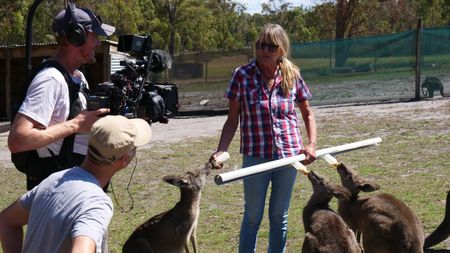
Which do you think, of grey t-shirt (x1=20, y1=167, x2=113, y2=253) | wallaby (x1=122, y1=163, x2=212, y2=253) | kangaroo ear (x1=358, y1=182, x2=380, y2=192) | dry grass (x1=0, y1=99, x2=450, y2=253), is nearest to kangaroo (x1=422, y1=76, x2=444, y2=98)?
dry grass (x1=0, y1=99, x2=450, y2=253)

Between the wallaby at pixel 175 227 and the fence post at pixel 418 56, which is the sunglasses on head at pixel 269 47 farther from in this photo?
the fence post at pixel 418 56

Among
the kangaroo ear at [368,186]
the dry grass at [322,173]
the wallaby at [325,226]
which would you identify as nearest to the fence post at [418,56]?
the dry grass at [322,173]

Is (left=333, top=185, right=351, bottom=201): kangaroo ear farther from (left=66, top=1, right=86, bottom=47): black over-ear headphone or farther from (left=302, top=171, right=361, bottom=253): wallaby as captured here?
(left=66, top=1, right=86, bottom=47): black over-ear headphone

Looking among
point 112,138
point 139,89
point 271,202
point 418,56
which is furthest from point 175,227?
point 418,56

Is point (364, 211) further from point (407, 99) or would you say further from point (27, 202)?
point (407, 99)

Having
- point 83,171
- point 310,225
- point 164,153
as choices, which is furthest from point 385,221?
point 164,153

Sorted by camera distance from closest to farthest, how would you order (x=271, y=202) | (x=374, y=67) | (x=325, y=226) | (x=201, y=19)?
(x=325, y=226) → (x=271, y=202) → (x=374, y=67) → (x=201, y=19)

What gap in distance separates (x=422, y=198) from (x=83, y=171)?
5.46m

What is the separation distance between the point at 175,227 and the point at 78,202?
9.40 ft

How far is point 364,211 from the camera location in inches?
229

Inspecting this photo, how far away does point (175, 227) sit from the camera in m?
5.57

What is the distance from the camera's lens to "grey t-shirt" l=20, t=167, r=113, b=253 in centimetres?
268

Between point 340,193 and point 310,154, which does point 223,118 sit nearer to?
point 340,193

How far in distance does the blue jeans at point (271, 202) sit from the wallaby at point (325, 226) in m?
0.23
